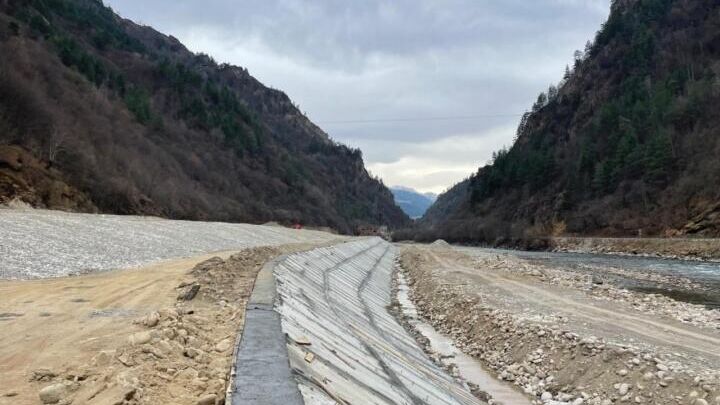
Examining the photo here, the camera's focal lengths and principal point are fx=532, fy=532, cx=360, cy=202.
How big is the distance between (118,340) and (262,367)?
2.71 meters

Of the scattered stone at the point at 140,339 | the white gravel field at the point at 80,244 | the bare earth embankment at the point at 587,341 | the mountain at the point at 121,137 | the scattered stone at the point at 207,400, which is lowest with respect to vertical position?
the bare earth embankment at the point at 587,341

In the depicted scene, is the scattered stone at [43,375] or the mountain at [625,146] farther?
the mountain at [625,146]

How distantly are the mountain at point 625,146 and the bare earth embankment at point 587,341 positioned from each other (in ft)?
146

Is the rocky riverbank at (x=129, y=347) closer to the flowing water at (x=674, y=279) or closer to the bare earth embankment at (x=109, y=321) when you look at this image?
the bare earth embankment at (x=109, y=321)

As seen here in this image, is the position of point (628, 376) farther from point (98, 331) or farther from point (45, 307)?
point (45, 307)

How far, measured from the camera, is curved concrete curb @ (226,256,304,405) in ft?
15.7

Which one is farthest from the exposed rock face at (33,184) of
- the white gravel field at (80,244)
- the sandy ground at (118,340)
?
the sandy ground at (118,340)

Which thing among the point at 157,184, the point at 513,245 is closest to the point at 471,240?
the point at 513,245

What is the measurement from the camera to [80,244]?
66.6 feet

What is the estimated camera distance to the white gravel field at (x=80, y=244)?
16312 mm

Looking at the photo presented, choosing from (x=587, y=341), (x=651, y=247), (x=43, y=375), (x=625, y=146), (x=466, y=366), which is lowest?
(x=466, y=366)

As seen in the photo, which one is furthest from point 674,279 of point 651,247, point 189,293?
point 189,293

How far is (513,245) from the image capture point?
89562mm

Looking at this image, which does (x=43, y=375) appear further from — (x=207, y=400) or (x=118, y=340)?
(x=207, y=400)
